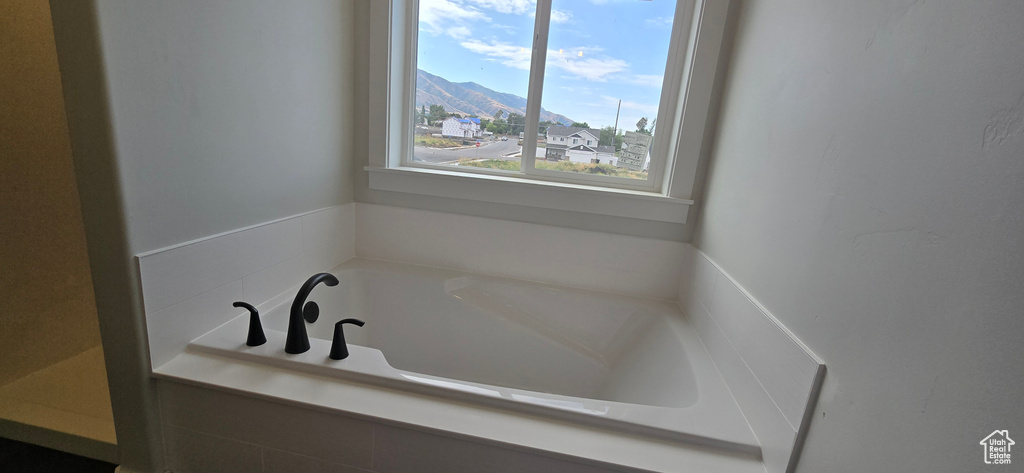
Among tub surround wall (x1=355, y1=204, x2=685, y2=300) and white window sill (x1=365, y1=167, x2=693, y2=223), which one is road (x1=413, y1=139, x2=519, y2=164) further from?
tub surround wall (x1=355, y1=204, x2=685, y2=300)

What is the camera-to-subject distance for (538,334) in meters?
1.68

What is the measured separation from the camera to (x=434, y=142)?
6.32 ft

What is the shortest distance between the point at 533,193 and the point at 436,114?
640mm

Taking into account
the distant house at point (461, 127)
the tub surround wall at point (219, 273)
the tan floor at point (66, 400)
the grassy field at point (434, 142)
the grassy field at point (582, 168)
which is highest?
the distant house at point (461, 127)

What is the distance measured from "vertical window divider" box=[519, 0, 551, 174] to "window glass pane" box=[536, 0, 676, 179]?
23 mm

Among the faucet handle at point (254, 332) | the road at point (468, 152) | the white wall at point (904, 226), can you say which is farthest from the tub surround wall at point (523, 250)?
the faucet handle at point (254, 332)

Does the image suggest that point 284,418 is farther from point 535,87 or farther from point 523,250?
point 535,87

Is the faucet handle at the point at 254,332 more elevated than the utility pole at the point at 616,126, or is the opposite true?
the utility pole at the point at 616,126

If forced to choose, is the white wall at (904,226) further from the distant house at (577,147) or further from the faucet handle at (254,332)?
the faucet handle at (254,332)

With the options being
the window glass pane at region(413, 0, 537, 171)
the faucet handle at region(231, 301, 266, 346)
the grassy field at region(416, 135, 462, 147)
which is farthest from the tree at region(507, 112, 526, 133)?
the faucet handle at region(231, 301, 266, 346)

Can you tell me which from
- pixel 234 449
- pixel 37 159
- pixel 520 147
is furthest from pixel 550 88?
pixel 37 159

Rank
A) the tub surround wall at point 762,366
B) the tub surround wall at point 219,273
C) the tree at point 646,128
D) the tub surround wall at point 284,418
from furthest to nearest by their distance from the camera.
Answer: the tree at point 646,128
the tub surround wall at point 219,273
the tub surround wall at point 284,418
the tub surround wall at point 762,366

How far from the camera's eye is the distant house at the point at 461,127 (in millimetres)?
1874

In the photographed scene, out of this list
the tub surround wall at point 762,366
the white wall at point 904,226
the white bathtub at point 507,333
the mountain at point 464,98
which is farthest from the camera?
the mountain at point 464,98
